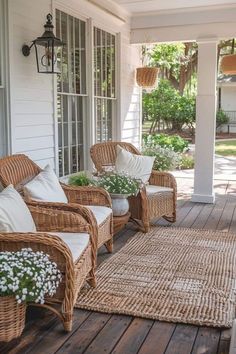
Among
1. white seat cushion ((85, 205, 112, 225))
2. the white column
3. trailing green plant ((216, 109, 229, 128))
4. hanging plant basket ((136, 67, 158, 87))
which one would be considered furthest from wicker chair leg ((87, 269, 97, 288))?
trailing green plant ((216, 109, 229, 128))

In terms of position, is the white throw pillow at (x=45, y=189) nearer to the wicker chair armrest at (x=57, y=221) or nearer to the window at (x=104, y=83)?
the wicker chair armrest at (x=57, y=221)

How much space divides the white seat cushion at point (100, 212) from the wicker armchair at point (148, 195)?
0.91 m

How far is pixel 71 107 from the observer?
508 cm

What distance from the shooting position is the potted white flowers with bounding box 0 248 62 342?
225 cm

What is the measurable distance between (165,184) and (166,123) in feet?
33.7

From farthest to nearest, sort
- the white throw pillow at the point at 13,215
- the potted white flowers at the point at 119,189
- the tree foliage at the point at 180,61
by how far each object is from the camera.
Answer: the tree foliage at the point at 180,61 → the potted white flowers at the point at 119,189 → the white throw pillow at the point at 13,215

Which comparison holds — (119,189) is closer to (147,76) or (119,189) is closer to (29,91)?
(29,91)

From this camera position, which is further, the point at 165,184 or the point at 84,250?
the point at 165,184

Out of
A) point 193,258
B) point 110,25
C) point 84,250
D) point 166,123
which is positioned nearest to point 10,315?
point 84,250

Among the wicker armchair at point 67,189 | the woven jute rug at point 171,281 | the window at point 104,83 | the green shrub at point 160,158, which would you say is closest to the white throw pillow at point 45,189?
the wicker armchair at point 67,189

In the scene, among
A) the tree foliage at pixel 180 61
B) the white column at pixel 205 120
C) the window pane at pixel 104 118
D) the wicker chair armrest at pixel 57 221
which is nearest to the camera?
the wicker chair armrest at pixel 57 221

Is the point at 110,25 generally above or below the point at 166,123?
above

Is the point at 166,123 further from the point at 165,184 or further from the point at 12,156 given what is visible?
the point at 12,156

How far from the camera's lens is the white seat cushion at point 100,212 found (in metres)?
3.50
